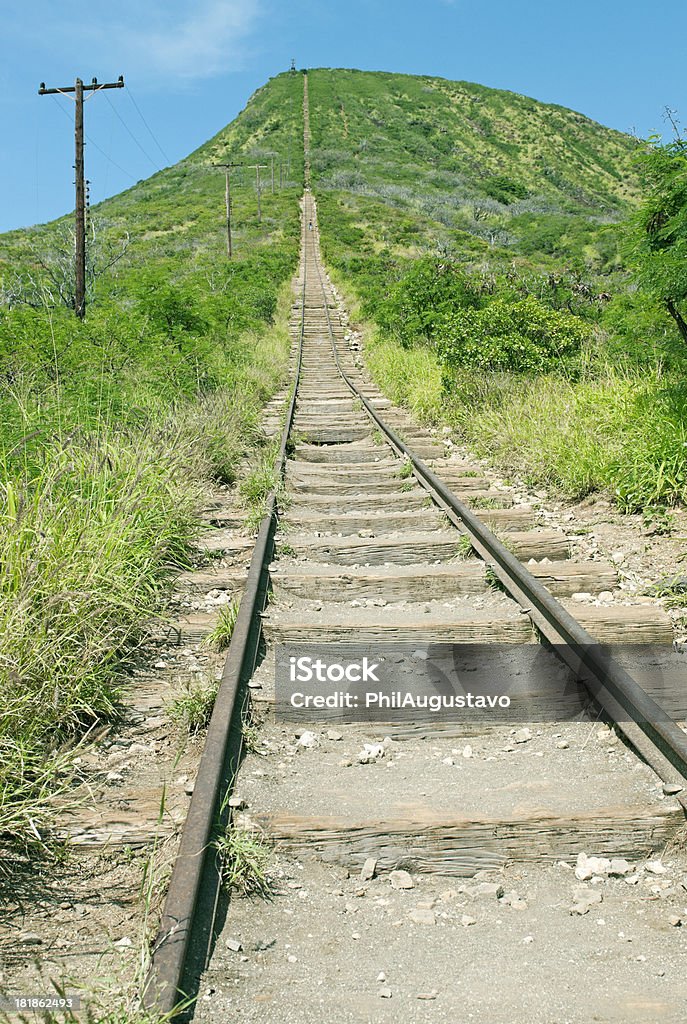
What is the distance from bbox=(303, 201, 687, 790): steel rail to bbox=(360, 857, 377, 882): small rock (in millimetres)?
1109

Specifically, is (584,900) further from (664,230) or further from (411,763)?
(664,230)

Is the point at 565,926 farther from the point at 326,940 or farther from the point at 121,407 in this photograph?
the point at 121,407

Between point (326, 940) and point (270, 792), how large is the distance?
76 centimetres

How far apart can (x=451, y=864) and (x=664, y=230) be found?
6292 millimetres

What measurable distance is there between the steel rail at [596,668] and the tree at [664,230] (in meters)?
2.91

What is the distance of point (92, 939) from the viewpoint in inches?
99.3

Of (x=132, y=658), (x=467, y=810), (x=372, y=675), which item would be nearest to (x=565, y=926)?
(x=467, y=810)

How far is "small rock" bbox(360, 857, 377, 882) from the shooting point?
2846mm

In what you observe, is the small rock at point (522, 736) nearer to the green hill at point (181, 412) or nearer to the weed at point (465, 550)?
the green hill at point (181, 412)

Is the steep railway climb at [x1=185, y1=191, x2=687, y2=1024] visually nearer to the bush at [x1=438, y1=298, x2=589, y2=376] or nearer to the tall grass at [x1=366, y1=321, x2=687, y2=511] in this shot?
the tall grass at [x1=366, y1=321, x2=687, y2=511]

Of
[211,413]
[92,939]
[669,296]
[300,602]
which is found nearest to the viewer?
[92,939]

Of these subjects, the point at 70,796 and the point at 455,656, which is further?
the point at 455,656

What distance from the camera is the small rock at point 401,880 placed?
110 inches

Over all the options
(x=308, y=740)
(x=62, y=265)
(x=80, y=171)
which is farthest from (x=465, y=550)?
(x=62, y=265)
